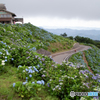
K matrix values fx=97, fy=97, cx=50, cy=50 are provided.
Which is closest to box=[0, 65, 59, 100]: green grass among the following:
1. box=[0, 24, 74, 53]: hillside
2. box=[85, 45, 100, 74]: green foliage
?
box=[0, 24, 74, 53]: hillside

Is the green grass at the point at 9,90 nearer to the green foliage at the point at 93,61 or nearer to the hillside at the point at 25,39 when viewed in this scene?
the hillside at the point at 25,39

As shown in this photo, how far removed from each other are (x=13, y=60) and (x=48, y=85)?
2229 mm

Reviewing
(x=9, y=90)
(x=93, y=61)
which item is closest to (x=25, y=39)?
(x=9, y=90)

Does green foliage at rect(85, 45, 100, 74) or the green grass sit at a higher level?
the green grass

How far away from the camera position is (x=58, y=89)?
320 centimetres

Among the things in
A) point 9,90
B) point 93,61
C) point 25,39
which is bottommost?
point 93,61

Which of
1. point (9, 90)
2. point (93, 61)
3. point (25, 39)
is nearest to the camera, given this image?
point (9, 90)

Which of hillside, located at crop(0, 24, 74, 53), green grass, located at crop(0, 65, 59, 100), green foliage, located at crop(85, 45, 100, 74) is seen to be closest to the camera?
green grass, located at crop(0, 65, 59, 100)

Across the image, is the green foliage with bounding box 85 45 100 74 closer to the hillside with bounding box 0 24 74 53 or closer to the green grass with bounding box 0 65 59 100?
the hillside with bounding box 0 24 74 53

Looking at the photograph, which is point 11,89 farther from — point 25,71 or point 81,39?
point 81,39

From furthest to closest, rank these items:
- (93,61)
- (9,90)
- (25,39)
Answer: (93,61)
(25,39)
(9,90)

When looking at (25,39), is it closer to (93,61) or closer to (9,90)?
(9,90)

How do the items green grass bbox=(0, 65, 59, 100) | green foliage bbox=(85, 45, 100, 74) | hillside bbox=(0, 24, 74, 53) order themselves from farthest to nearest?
green foliage bbox=(85, 45, 100, 74) < hillside bbox=(0, 24, 74, 53) < green grass bbox=(0, 65, 59, 100)

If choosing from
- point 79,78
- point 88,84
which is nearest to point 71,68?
point 79,78
